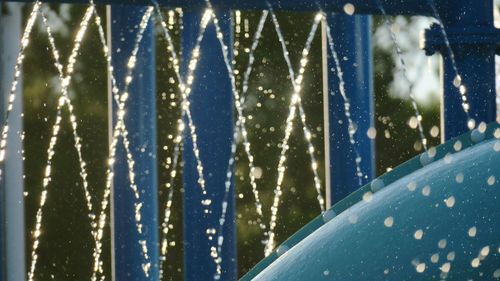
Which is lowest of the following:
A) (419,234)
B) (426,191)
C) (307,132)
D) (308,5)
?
(307,132)

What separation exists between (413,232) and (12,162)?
669cm

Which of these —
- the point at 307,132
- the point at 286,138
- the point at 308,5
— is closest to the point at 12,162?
the point at 308,5

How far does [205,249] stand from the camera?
28.6ft

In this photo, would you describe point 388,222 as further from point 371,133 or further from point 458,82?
point 371,133

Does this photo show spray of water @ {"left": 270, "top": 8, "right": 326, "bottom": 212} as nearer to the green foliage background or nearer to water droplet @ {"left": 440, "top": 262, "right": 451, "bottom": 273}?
the green foliage background

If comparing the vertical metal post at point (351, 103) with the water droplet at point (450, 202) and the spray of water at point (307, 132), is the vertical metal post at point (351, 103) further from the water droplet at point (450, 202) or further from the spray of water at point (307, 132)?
the spray of water at point (307, 132)

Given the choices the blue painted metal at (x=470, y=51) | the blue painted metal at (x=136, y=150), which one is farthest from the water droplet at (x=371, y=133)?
the blue painted metal at (x=136, y=150)

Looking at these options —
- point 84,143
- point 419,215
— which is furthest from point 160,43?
point 419,215

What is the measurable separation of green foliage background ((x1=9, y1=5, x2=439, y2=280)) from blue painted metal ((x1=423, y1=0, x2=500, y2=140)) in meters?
10.4

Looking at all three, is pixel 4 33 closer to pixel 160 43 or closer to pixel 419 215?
pixel 419 215

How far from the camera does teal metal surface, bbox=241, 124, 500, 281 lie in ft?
11.4

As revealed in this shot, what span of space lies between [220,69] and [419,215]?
17.8ft

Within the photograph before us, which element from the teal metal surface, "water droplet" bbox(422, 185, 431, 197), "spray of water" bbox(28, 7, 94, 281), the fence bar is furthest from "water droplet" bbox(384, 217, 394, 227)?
"spray of water" bbox(28, 7, 94, 281)

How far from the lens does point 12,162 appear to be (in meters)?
9.54
